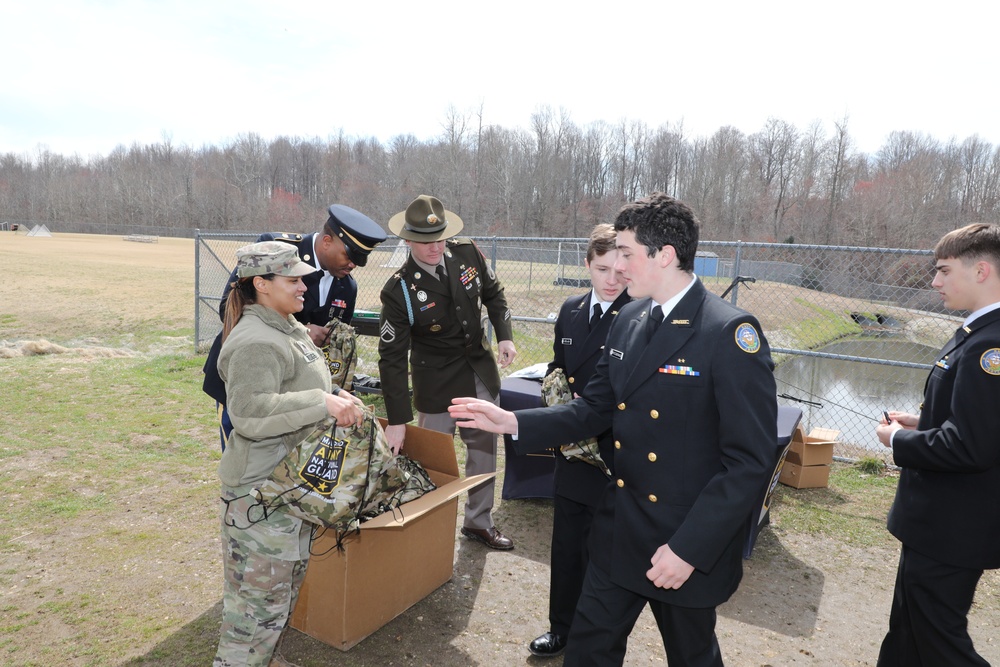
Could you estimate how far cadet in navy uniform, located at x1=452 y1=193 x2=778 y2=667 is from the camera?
6.24 feet

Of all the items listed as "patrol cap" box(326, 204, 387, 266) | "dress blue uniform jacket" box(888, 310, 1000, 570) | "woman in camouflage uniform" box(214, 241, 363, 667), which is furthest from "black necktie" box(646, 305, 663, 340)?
"patrol cap" box(326, 204, 387, 266)

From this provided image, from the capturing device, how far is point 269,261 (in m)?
2.60

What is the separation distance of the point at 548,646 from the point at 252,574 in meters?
1.53

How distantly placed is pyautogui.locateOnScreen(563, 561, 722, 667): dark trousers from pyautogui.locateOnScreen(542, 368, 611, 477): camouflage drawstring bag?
580 mm

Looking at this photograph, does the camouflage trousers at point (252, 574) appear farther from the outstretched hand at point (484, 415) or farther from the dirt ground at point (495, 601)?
the outstretched hand at point (484, 415)

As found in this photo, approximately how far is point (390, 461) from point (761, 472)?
1544 millimetres

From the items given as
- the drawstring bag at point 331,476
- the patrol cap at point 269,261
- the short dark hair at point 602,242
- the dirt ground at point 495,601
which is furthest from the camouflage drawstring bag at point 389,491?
the short dark hair at point 602,242

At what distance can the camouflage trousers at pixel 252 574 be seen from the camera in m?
2.60

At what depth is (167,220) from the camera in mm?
87375

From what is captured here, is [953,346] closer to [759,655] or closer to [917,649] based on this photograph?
[917,649]

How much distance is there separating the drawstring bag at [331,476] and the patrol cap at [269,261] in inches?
25.3

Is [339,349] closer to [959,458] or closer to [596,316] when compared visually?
[596,316]

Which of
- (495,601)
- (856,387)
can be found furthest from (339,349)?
(856,387)

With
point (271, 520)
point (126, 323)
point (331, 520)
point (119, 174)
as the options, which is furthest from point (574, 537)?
point (119, 174)
